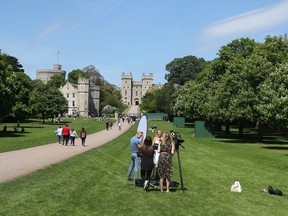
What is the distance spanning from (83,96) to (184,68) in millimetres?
58319

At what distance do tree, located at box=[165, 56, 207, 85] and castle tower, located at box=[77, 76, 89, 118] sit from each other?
52.9 m

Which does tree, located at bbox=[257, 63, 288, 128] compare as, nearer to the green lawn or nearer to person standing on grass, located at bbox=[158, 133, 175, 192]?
person standing on grass, located at bbox=[158, 133, 175, 192]

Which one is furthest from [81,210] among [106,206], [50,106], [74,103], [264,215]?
[74,103]

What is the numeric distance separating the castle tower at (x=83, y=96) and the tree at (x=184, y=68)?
174 feet

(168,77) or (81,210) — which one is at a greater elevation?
(168,77)

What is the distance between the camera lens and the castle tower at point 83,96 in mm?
159750

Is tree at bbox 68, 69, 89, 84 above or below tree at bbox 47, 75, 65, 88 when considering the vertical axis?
above

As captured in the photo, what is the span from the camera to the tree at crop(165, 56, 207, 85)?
112m

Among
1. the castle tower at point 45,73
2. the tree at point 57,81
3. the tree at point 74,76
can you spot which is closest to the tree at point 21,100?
the tree at point 57,81

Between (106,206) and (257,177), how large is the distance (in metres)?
9.29

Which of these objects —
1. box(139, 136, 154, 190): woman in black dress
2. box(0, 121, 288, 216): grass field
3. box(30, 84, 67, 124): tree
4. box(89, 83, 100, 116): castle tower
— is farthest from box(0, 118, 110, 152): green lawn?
box(89, 83, 100, 116): castle tower

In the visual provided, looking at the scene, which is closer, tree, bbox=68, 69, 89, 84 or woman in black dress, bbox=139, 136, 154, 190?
woman in black dress, bbox=139, 136, 154, 190

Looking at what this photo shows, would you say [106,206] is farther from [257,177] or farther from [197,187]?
[257,177]

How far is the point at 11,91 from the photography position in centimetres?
4338
